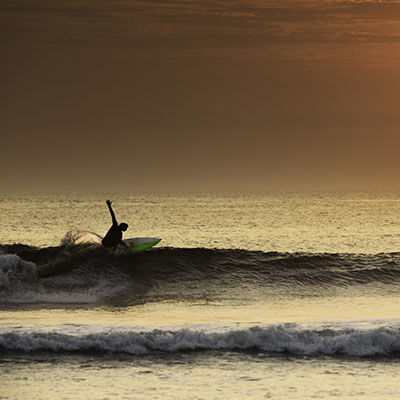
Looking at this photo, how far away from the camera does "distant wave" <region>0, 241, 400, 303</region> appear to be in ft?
68.2

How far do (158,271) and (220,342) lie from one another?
11.5 meters

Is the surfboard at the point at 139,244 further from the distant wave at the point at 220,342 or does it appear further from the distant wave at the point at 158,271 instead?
the distant wave at the point at 220,342

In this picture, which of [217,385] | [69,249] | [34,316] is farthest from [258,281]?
[217,385]

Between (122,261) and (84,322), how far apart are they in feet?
29.8

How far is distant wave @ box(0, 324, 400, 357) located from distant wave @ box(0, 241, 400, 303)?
6.31 metres

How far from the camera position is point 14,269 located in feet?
70.5

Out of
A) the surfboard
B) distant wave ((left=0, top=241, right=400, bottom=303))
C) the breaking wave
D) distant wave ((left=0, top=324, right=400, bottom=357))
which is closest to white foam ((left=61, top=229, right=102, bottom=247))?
the breaking wave

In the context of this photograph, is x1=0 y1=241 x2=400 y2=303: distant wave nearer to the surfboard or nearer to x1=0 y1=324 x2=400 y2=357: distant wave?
the surfboard

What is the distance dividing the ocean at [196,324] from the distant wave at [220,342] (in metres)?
0.02

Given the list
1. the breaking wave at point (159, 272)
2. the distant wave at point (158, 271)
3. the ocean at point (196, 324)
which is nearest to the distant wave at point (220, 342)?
the ocean at point (196, 324)

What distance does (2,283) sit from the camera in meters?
20.5

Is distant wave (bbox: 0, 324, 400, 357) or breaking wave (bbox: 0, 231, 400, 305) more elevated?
breaking wave (bbox: 0, 231, 400, 305)

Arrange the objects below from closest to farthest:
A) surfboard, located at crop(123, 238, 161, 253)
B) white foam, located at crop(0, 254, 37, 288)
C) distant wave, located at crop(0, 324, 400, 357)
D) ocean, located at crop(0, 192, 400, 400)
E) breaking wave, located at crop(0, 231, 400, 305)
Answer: ocean, located at crop(0, 192, 400, 400) < distant wave, located at crop(0, 324, 400, 357) < breaking wave, located at crop(0, 231, 400, 305) < white foam, located at crop(0, 254, 37, 288) < surfboard, located at crop(123, 238, 161, 253)

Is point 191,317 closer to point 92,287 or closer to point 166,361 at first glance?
point 166,361
